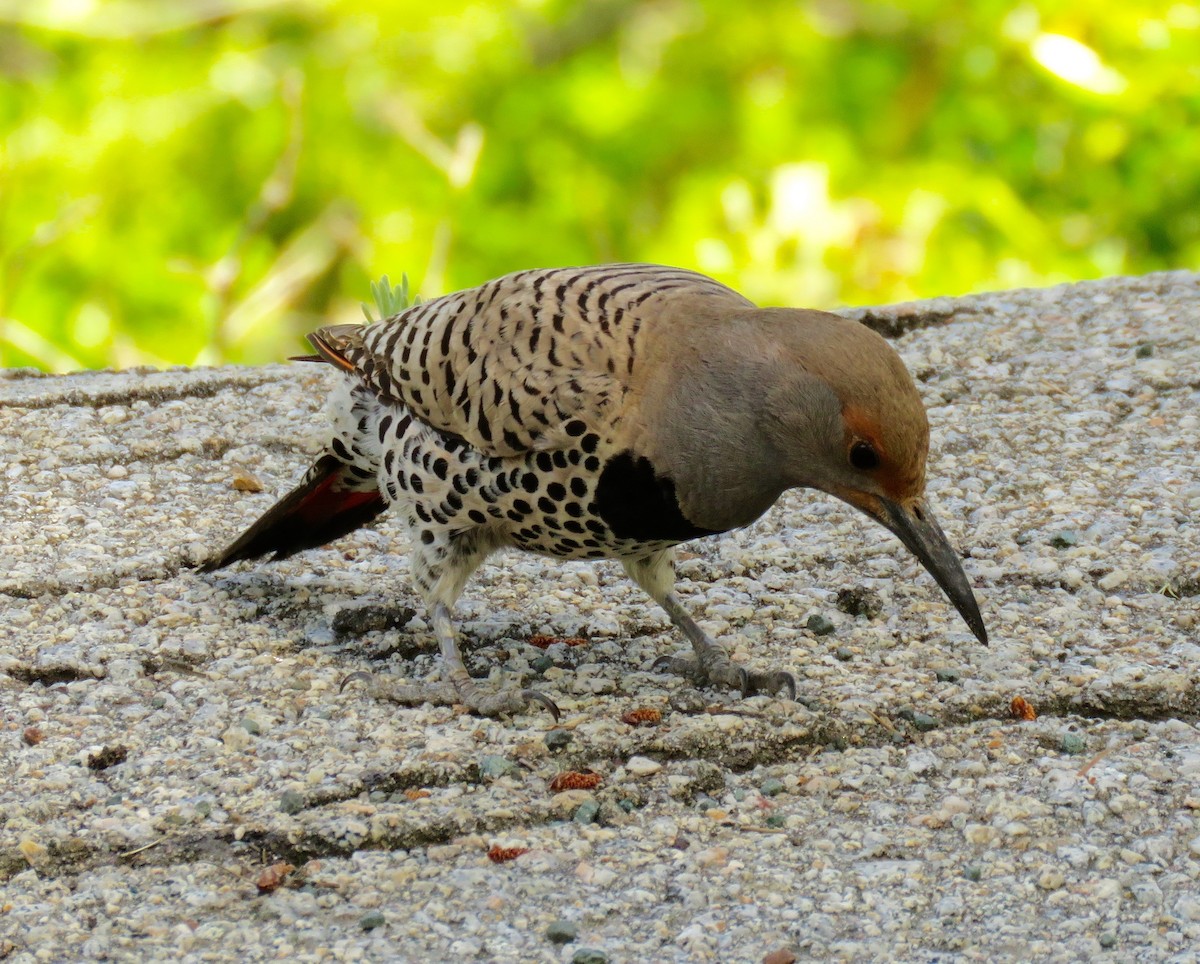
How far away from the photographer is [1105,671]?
3172 millimetres

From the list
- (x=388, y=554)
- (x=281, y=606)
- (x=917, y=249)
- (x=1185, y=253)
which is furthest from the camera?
(x=1185, y=253)

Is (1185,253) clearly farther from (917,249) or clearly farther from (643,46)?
(643,46)

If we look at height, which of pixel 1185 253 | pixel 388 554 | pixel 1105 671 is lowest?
pixel 1105 671

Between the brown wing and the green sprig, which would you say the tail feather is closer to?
the brown wing

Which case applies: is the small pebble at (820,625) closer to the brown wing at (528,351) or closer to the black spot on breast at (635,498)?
the black spot on breast at (635,498)

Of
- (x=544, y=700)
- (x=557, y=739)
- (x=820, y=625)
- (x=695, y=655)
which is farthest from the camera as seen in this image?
(x=820, y=625)

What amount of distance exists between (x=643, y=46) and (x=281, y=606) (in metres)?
4.06

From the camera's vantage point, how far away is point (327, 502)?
3.61 meters

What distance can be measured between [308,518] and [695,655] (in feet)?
3.06

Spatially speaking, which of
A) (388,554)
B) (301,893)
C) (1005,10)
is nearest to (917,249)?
Answer: (1005,10)

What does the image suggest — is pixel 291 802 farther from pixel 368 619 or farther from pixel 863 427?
pixel 863 427

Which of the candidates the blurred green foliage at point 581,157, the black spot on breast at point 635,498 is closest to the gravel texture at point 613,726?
the black spot on breast at point 635,498

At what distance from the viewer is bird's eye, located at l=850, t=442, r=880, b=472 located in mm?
2795

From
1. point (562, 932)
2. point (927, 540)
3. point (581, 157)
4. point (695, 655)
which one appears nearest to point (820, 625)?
point (695, 655)
